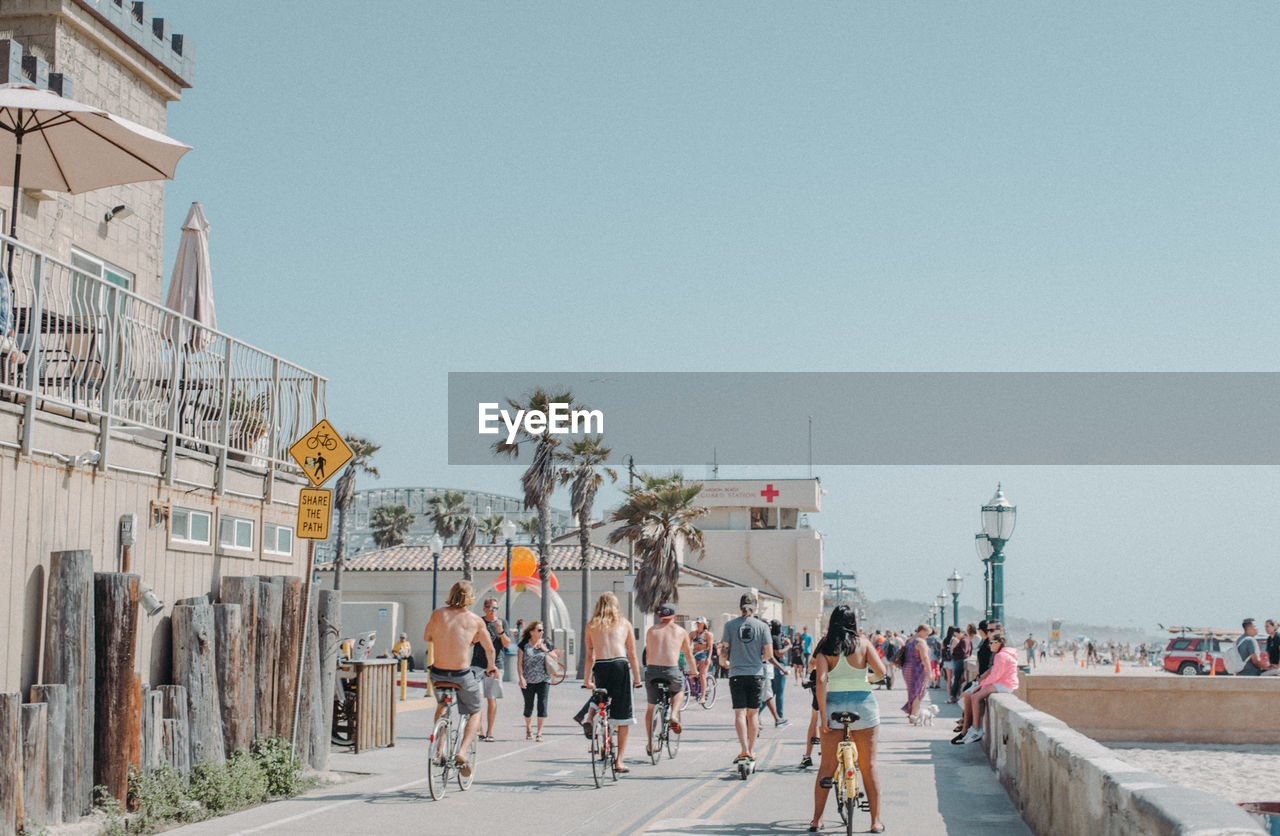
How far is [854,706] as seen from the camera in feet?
33.4

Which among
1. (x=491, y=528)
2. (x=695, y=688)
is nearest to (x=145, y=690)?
A: (x=695, y=688)

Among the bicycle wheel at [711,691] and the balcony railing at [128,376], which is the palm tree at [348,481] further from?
the balcony railing at [128,376]

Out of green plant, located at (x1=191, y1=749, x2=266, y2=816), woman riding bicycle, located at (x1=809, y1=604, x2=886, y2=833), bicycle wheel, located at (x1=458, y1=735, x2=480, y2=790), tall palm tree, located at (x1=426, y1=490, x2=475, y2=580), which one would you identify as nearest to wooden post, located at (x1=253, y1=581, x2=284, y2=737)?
green plant, located at (x1=191, y1=749, x2=266, y2=816)

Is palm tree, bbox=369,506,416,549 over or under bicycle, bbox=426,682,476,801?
over

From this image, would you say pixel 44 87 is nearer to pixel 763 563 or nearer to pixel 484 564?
pixel 484 564

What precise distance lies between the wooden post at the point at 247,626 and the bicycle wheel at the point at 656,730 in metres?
4.44

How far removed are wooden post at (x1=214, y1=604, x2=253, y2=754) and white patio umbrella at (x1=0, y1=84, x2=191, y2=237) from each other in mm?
4023

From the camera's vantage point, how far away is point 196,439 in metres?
12.4

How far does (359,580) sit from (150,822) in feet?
148

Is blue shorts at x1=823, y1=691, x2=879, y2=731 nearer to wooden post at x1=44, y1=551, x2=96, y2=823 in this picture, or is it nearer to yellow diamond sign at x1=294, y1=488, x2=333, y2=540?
yellow diamond sign at x1=294, y1=488, x2=333, y2=540

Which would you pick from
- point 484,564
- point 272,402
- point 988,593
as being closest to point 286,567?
point 272,402

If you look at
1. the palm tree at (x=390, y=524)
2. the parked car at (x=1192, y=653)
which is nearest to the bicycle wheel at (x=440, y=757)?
the parked car at (x=1192, y=653)

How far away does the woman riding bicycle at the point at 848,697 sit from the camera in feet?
33.6

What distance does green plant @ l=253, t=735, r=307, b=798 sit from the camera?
12023 millimetres
